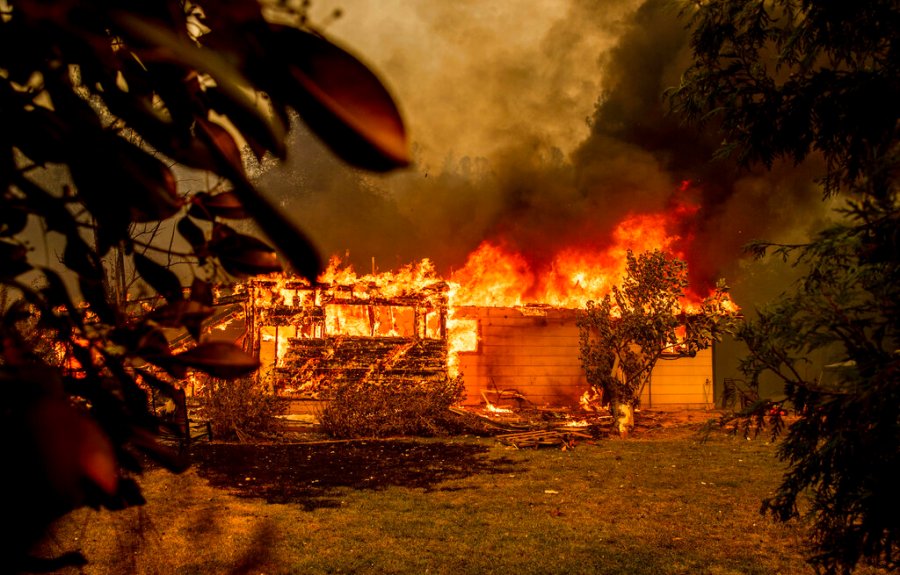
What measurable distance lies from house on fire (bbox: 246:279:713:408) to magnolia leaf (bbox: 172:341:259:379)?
1288 centimetres

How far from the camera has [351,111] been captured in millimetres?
493

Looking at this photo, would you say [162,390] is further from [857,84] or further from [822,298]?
[857,84]

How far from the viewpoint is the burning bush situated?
42.4 feet

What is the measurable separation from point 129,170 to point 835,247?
466 centimetres

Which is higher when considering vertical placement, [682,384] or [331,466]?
[682,384]

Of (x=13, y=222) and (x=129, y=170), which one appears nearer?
(x=129, y=170)

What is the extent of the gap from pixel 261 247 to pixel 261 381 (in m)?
12.5

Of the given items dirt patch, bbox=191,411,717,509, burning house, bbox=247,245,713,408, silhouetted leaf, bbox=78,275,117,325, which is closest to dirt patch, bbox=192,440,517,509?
dirt patch, bbox=191,411,717,509

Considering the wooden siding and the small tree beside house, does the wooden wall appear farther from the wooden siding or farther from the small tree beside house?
the small tree beside house

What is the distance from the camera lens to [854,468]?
393 cm

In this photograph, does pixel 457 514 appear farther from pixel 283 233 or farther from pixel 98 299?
pixel 283 233

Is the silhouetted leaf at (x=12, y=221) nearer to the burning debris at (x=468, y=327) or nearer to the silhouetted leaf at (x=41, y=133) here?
the silhouetted leaf at (x=41, y=133)

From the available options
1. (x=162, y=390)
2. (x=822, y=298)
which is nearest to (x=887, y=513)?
(x=822, y=298)

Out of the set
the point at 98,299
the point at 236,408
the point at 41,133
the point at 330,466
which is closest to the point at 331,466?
the point at 330,466
